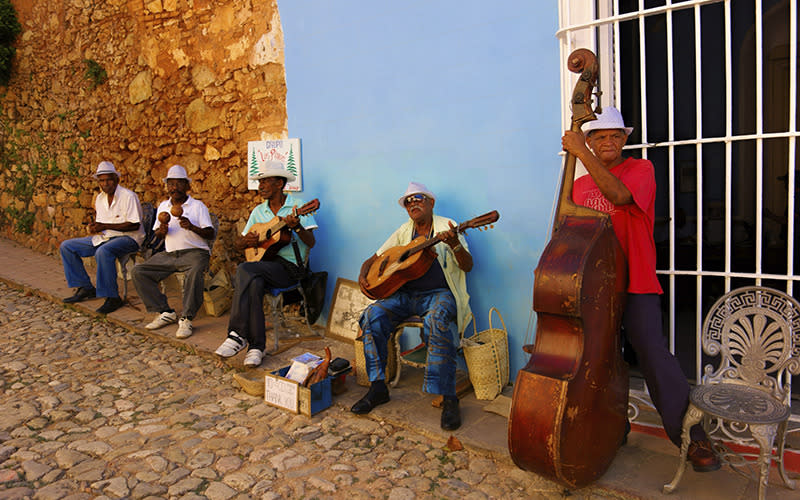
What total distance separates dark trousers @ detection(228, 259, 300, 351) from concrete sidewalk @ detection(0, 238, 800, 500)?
20cm

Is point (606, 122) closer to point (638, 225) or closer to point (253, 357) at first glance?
point (638, 225)

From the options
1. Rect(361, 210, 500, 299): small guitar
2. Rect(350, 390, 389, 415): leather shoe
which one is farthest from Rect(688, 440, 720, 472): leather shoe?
Rect(350, 390, 389, 415): leather shoe

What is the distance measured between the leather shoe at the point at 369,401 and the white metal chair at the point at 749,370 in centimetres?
175

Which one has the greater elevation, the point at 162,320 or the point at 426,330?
the point at 426,330

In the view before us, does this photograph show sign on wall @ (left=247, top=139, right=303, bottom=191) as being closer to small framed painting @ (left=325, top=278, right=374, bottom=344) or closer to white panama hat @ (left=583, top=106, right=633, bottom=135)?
small framed painting @ (left=325, top=278, right=374, bottom=344)

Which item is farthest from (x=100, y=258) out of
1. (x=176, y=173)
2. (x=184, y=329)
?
(x=184, y=329)

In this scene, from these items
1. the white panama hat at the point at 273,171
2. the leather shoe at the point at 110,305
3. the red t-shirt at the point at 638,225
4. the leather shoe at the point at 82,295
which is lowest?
the leather shoe at the point at 110,305

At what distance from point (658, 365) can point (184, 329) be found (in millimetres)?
3951

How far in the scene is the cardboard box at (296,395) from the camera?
142 inches

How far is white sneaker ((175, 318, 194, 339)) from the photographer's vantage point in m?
5.03

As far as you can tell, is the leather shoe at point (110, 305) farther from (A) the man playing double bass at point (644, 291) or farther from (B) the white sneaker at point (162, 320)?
(A) the man playing double bass at point (644, 291)

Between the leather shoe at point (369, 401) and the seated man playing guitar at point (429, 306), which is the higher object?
the seated man playing guitar at point (429, 306)

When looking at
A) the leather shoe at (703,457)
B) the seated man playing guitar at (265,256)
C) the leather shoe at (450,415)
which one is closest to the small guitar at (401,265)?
the leather shoe at (450,415)

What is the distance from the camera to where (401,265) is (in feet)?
12.2
